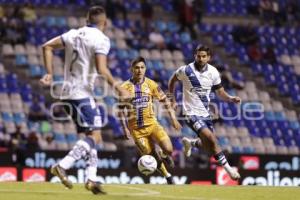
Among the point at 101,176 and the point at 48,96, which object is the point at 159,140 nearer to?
the point at 101,176

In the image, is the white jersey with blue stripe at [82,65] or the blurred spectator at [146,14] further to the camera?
the blurred spectator at [146,14]

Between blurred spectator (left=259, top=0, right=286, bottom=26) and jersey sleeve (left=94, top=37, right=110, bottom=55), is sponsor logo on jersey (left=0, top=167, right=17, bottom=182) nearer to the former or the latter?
jersey sleeve (left=94, top=37, right=110, bottom=55)

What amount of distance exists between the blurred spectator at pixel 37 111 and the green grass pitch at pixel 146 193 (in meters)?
9.96

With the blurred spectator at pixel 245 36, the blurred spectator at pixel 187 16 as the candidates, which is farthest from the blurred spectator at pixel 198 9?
the blurred spectator at pixel 245 36

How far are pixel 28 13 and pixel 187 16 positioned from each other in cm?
626

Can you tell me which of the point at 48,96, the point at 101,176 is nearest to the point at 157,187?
the point at 101,176

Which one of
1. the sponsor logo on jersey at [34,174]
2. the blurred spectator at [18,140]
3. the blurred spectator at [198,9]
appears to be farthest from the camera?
the blurred spectator at [198,9]

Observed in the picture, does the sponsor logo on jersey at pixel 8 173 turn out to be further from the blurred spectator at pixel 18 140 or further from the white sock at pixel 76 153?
the white sock at pixel 76 153

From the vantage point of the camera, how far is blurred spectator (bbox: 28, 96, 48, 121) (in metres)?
24.5

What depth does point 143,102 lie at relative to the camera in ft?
51.3

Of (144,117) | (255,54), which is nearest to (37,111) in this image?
(144,117)

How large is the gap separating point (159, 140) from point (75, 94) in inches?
167

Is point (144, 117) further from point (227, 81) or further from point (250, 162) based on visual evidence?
point (227, 81)

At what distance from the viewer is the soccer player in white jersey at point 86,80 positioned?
1130 centimetres
